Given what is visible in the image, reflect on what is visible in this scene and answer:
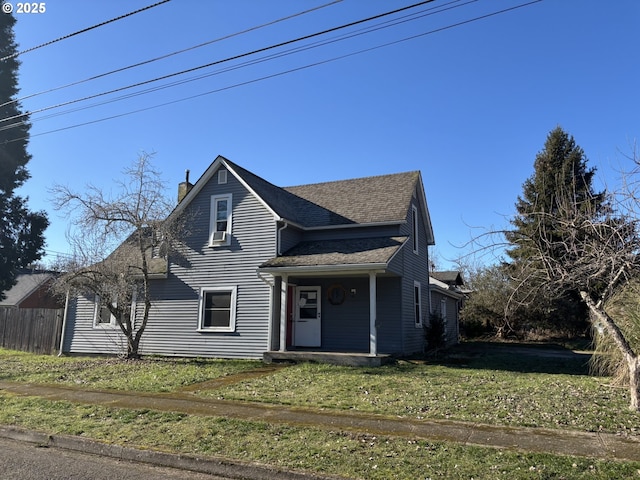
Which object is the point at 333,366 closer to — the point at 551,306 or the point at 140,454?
the point at 140,454

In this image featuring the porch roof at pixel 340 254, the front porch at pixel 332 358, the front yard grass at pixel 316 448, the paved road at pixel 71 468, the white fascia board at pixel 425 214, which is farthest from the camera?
the white fascia board at pixel 425 214

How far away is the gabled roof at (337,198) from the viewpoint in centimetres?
1619

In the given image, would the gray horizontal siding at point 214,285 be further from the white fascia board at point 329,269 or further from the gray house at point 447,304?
the gray house at point 447,304

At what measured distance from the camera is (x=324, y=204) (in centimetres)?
1845

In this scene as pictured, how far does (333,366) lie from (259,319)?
3.45m

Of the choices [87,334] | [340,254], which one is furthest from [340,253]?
[87,334]

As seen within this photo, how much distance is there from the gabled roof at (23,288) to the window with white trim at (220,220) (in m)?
22.5

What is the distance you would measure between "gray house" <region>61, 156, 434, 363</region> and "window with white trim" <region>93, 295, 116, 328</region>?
0.16 ft

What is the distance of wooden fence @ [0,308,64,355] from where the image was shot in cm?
1831

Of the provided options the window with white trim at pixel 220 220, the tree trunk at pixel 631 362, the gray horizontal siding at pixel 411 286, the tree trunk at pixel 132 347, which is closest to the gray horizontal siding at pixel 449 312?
the gray horizontal siding at pixel 411 286

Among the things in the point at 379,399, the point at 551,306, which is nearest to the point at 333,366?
the point at 379,399

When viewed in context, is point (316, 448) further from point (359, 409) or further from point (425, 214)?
point (425, 214)

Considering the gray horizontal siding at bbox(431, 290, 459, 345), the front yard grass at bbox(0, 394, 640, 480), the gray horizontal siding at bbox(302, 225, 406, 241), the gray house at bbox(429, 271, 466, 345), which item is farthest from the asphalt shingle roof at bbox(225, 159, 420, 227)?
the front yard grass at bbox(0, 394, 640, 480)

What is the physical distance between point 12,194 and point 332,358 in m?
28.6
